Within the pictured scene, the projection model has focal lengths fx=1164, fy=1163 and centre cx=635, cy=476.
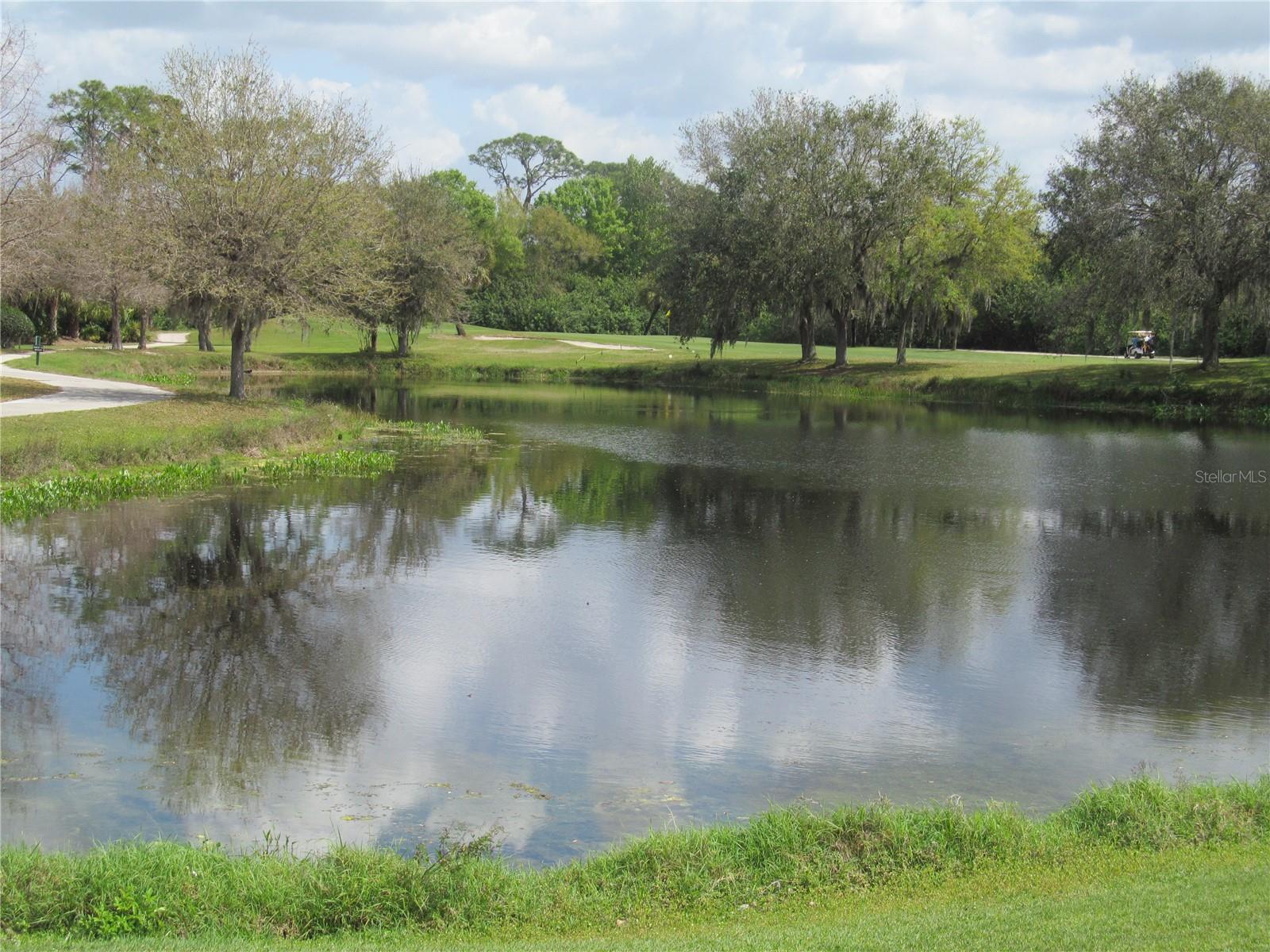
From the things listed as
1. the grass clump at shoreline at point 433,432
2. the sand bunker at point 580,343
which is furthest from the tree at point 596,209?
the grass clump at shoreline at point 433,432

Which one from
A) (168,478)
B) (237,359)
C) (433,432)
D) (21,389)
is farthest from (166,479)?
(237,359)

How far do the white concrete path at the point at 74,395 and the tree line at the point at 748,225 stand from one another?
9.57ft

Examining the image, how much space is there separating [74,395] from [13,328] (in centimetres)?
2477

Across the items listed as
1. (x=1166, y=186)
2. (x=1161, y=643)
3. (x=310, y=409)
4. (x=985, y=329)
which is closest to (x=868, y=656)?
(x=1161, y=643)

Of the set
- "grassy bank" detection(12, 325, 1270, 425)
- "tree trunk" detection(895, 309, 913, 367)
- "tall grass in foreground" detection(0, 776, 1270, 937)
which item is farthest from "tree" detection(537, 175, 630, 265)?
"tall grass in foreground" detection(0, 776, 1270, 937)

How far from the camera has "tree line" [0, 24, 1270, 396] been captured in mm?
31125

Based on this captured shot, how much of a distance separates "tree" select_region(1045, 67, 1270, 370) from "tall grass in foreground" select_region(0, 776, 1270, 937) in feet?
122

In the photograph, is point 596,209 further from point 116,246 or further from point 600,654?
point 600,654

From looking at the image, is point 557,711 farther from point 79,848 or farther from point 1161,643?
point 1161,643

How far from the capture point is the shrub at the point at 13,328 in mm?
50719

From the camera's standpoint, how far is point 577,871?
7543 mm

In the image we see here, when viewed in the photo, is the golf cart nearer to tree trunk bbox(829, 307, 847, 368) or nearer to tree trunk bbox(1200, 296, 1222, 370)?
tree trunk bbox(1200, 296, 1222, 370)

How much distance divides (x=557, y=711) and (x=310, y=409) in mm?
23693

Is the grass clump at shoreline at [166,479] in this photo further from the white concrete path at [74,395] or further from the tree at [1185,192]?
the tree at [1185,192]
